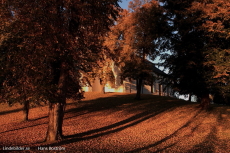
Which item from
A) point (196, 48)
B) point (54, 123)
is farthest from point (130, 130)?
point (196, 48)

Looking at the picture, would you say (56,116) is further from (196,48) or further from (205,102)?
(205,102)

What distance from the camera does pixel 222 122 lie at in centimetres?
1459

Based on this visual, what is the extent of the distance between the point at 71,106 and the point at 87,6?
13.4 m

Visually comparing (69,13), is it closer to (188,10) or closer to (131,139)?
(131,139)

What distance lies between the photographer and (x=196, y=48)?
17156mm

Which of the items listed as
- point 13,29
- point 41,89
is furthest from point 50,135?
point 13,29

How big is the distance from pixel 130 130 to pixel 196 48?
30.8 feet

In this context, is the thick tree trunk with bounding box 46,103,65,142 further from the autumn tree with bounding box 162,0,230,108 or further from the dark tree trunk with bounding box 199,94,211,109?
the dark tree trunk with bounding box 199,94,211,109

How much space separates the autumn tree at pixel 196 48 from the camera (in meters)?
15.4

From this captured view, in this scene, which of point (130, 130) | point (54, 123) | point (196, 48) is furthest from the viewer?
point (196, 48)

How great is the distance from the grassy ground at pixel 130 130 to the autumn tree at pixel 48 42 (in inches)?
62.4

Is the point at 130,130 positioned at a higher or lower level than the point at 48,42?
lower

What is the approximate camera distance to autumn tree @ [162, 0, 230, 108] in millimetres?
15430

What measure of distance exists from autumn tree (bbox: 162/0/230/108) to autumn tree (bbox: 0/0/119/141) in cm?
975
